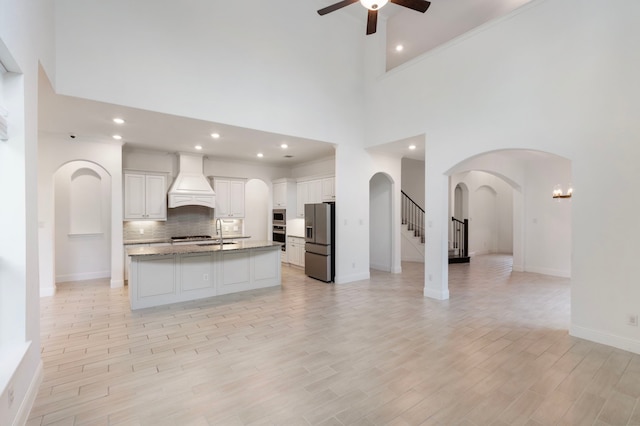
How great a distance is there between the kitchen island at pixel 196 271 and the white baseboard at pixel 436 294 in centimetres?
300

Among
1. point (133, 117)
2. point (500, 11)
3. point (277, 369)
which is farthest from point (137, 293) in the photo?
point (500, 11)

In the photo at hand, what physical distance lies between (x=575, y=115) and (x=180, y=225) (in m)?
8.06

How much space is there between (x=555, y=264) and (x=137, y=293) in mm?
9199

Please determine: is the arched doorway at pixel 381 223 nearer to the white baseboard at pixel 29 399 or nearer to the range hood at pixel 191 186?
the range hood at pixel 191 186

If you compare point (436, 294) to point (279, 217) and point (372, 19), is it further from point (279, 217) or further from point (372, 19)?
point (279, 217)

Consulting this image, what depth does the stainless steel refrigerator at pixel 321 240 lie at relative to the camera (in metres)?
6.46

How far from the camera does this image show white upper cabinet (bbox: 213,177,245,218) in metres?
7.71

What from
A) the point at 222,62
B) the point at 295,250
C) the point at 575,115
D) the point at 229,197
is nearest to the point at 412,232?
the point at 295,250

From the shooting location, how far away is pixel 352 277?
21.6 feet

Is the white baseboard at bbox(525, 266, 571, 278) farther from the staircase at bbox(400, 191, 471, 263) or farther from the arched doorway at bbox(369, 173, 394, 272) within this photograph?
the arched doorway at bbox(369, 173, 394, 272)

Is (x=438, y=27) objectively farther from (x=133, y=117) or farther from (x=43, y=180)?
(x=43, y=180)

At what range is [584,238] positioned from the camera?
3.58 m

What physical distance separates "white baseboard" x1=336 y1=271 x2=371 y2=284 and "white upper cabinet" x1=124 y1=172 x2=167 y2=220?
4437mm

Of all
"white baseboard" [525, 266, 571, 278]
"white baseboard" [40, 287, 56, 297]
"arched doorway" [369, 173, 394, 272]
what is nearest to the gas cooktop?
"white baseboard" [40, 287, 56, 297]
